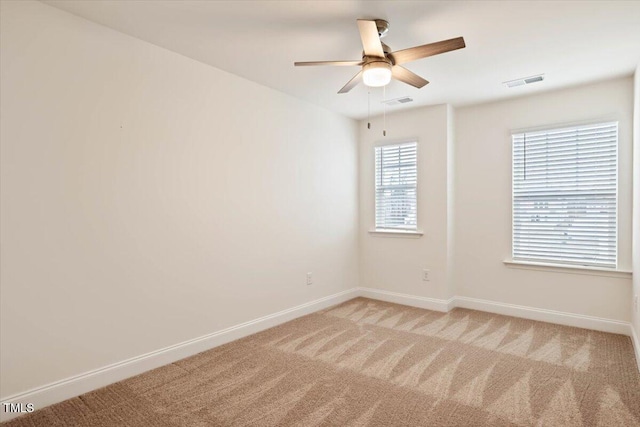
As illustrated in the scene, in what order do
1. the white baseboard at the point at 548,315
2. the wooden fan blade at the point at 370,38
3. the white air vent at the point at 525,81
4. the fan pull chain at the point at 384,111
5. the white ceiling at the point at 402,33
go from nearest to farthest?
the wooden fan blade at the point at 370,38 → the white ceiling at the point at 402,33 → the white air vent at the point at 525,81 → the white baseboard at the point at 548,315 → the fan pull chain at the point at 384,111

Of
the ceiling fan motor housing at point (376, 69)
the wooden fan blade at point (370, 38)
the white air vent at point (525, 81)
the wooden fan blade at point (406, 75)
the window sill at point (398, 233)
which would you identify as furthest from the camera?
the window sill at point (398, 233)

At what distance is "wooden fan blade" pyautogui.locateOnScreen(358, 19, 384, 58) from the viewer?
2.02 m

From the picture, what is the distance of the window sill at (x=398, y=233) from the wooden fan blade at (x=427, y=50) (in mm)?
2602

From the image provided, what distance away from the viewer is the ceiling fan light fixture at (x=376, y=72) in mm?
2422

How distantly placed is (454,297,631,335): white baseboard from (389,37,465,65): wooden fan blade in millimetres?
3188

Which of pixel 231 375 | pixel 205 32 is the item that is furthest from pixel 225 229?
pixel 205 32

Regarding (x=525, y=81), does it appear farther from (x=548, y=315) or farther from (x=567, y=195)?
(x=548, y=315)

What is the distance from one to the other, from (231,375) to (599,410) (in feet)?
8.03

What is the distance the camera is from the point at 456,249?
4602 millimetres

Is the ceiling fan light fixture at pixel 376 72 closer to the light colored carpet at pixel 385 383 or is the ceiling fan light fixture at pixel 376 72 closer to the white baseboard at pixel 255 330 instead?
the light colored carpet at pixel 385 383

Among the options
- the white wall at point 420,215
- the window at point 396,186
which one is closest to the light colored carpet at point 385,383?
the white wall at point 420,215

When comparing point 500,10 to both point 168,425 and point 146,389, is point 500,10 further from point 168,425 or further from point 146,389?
point 146,389

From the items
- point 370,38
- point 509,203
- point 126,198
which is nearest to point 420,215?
point 509,203

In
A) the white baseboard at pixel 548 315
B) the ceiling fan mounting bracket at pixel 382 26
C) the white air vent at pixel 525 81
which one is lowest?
the white baseboard at pixel 548 315
